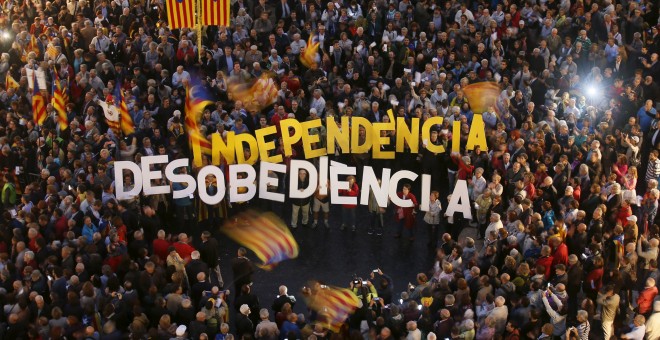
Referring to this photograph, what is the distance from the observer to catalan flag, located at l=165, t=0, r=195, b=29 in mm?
22734

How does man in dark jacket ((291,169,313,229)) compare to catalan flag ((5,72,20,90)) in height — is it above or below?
below

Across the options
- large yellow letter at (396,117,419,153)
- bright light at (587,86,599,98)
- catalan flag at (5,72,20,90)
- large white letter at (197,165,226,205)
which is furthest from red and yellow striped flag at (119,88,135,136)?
bright light at (587,86,599,98)

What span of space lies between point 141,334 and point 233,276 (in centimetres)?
367

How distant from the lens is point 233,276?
18844mm

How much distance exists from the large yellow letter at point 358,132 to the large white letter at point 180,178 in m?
3.58

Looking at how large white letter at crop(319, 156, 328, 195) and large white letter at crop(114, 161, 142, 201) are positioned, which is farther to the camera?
large white letter at crop(319, 156, 328, 195)

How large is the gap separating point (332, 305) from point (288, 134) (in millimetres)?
4968

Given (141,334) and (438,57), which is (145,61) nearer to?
(438,57)

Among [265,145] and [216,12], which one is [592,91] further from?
[216,12]

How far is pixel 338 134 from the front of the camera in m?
20.8

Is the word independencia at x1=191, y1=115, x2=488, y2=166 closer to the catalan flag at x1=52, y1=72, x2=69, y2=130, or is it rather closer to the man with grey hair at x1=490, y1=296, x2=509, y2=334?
the catalan flag at x1=52, y1=72, x2=69, y2=130

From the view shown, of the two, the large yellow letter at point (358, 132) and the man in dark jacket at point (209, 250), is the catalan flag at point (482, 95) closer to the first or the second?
the large yellow letter at point (358, 132)

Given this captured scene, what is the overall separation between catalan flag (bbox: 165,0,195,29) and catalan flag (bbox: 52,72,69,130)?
2.94m

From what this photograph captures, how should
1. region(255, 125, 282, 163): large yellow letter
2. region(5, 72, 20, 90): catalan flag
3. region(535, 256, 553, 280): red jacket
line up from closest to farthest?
1. region(535, 256, 553, 280): red jacket
2. region(255, 125, 282, 163): large yellow letter
3. region(5, 72, 20, 90): catalan flag
